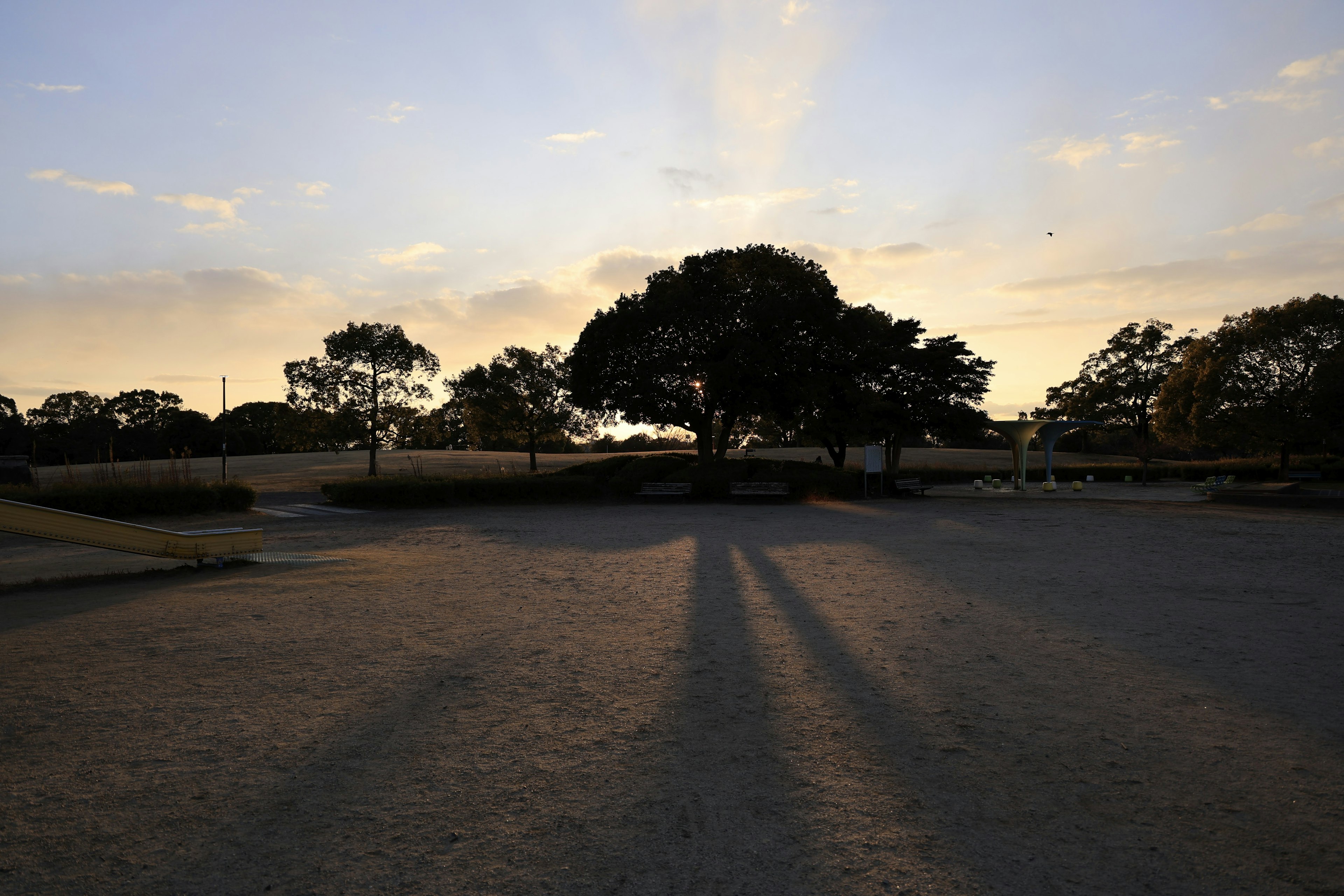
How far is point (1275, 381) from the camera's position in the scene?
31.7m

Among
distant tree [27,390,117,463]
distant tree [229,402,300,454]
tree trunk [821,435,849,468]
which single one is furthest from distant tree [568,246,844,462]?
distant tree [27,390,117,463]

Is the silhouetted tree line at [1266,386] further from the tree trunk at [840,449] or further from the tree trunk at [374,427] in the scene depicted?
the tree trunk at [374,427]

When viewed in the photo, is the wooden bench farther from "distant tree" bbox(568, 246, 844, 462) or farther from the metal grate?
the metal grate

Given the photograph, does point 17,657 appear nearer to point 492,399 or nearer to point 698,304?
point 698,304

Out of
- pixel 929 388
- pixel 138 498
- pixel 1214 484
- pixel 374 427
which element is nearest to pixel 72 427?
pixel 374 427

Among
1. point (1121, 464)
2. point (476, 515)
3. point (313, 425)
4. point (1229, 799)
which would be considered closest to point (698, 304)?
point (476, 515)

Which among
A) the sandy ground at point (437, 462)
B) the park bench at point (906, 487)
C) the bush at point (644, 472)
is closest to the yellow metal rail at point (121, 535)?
the bush at point (644, 472)

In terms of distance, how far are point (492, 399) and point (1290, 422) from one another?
113 feet

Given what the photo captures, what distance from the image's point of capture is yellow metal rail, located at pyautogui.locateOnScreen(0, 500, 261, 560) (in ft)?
27.9

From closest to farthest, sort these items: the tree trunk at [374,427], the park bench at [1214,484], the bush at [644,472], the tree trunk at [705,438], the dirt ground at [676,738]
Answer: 1. the dirt ground at [676,738]
2. the bush at [644,472]
3. the park bench at [1214,484]
4. the tree trunk at [705,438]
5. the tree trunk at [374,427]

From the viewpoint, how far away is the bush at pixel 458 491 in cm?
2105

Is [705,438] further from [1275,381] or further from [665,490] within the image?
[1275,381]

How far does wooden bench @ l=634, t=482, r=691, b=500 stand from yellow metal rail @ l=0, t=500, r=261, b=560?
1390 centimetres

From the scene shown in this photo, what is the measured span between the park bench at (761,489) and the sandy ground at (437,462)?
39.0 ft
